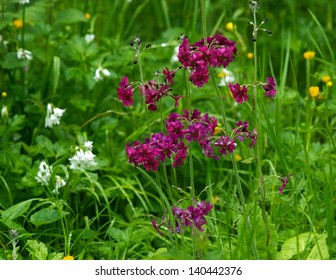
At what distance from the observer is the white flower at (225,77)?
3733 mm

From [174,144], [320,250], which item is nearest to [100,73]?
[174,144]

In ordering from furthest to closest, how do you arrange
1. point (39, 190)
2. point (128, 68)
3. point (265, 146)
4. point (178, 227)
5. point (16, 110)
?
point (128, 68) < point (16, 110) < point (265, 146) < point (39, 190) < point (178, 227)

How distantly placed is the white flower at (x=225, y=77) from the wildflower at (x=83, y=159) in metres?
1.12

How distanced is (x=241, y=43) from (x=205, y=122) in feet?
5.70

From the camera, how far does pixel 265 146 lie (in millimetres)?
3270

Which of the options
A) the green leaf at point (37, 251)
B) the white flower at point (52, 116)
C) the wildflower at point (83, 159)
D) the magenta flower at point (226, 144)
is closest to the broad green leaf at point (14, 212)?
the green leaf at point (37, 251)

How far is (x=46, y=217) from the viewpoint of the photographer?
2709 millimetres

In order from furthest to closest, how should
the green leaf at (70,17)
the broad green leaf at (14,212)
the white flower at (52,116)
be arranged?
1. the green leaf at (70,17)
2. the white flower at (52,116)
3. the broad green leaf at (14,212)

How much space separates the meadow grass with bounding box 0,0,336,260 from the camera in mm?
2449

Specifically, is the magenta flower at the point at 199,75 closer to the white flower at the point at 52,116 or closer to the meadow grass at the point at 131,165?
the meadow grass at the point at 131,165

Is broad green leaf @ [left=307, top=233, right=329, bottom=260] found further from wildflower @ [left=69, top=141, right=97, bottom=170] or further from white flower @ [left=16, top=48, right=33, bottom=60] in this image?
white flower @ [left=16, top=48, right=33, bottom=60]
